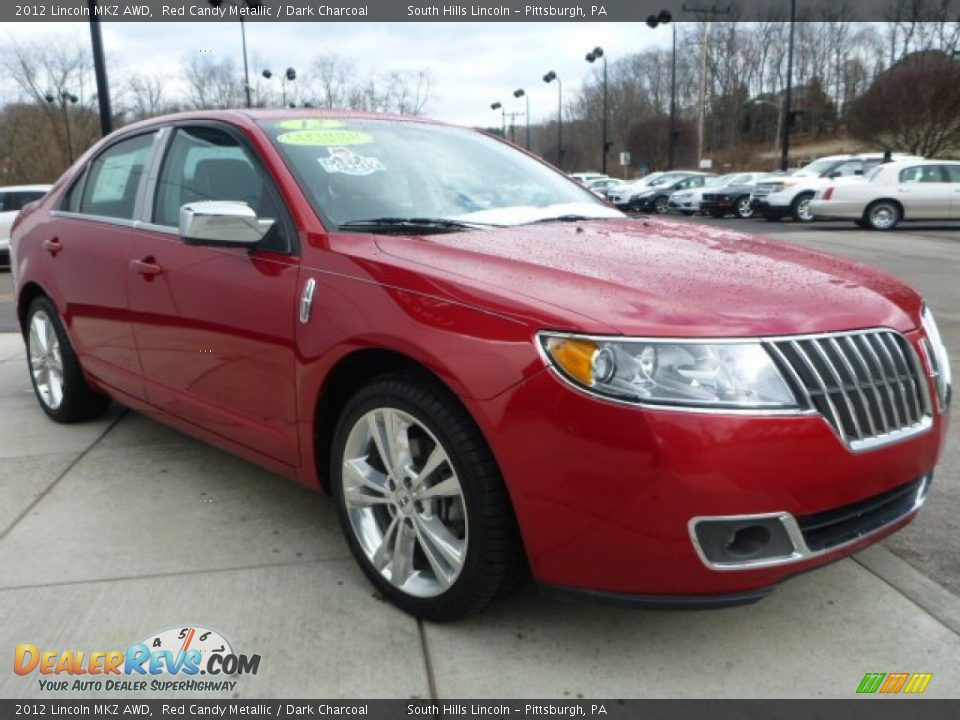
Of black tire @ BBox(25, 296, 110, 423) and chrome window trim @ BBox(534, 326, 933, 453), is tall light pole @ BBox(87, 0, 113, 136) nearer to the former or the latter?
black tire @ BBox(25, 296, 110, 423)

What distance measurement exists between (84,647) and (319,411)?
99 centimetres

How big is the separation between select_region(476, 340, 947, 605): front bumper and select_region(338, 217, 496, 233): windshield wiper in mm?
952

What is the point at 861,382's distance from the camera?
2.21m

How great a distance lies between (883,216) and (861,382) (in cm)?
1812

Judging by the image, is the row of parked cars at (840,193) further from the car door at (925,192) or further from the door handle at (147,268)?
the door handle at (147,268)

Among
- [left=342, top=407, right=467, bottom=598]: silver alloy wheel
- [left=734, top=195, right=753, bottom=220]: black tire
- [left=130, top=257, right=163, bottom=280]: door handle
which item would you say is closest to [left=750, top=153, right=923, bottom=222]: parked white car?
[left=734, top=195, right=753, bottom=220]: black tire

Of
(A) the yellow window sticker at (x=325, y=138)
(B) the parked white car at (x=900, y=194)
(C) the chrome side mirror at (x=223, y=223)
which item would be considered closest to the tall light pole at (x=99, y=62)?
(A) the yellow window sticker at (x=325, y=138)

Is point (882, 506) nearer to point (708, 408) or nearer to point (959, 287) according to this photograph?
point (708, 408)

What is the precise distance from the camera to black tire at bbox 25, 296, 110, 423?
4.39 meters

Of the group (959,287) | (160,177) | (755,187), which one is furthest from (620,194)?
(160,177)

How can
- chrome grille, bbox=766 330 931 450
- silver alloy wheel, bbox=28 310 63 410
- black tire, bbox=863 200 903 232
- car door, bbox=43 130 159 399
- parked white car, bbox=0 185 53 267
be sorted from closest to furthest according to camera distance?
chrome grille, bbox=766 330 931 450 < car door, bbox=43 130 159 399 < silver alloy wheel, bbox=28 310 63 410 < parked white car, bbox=0 185 53 267 < black tire, bbox=863 200 903 232

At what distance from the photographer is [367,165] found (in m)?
3.19
